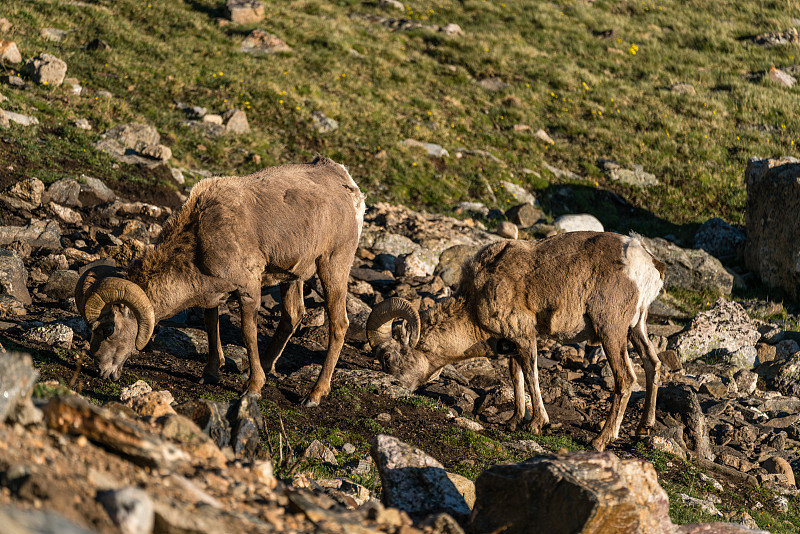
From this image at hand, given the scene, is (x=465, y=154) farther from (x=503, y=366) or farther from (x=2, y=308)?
(x=2, y=308)

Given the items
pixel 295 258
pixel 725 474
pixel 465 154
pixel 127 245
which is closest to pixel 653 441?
pixel 725 474

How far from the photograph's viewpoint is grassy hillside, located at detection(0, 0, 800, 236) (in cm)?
2252

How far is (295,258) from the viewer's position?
429 inches

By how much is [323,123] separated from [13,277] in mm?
14226

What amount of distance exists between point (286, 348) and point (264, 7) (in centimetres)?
2360

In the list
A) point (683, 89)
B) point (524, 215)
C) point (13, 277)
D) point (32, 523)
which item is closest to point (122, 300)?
point (13, 277)

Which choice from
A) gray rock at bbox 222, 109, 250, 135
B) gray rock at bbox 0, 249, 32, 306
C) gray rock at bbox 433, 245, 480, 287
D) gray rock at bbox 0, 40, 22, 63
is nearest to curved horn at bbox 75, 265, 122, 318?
gray rock at bbox 0, 249, 32, 306

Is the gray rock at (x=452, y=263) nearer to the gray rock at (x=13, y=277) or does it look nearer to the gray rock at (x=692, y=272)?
the gray rock at (x=692, y=272)

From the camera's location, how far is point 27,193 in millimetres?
15297

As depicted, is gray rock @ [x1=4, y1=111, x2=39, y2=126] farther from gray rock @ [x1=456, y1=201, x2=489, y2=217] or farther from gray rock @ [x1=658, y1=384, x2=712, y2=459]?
gray rock @ [x1=658, y1=384, x2=712, y2=459]

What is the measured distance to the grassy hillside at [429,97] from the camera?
22.5 metres

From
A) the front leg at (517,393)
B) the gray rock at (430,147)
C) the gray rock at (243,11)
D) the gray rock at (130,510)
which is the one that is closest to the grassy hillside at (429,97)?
the gray rock at (430,147)

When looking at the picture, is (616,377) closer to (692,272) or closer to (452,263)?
(452,263)

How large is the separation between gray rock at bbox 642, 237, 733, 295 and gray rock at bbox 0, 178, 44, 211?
14.6 meters
